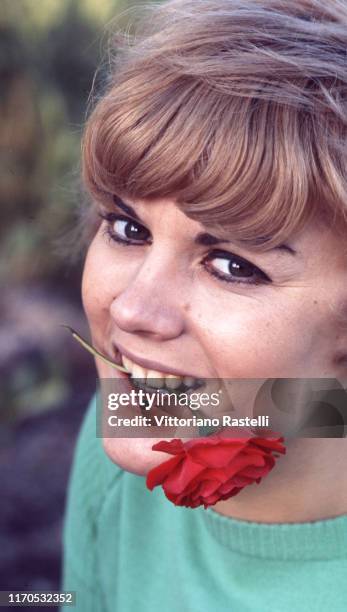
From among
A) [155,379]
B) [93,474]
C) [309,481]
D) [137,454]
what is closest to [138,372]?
[155,379]

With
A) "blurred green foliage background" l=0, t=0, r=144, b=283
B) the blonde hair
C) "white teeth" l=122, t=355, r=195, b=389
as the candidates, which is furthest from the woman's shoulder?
"blurred green foliage background" l=0, t=0, r=144, b=283

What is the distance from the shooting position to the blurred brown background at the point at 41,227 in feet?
12.4

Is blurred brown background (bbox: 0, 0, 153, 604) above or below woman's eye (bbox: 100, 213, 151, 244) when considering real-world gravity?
above

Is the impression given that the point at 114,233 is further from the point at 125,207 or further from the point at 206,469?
the point at 206,469

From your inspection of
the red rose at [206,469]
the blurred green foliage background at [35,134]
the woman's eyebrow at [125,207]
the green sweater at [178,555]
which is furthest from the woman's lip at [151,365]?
the blurred green foliage background at [35,134]

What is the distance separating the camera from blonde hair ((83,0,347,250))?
1392mm

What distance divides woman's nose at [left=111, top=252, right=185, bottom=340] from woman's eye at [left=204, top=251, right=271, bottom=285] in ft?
0.24

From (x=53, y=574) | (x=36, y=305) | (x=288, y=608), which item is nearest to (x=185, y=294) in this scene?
(x=288, y=608)

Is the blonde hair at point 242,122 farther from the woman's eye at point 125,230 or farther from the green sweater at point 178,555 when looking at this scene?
the green sweater at point 178,555

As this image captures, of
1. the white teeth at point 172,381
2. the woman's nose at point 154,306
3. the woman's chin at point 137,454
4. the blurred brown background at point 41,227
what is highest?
the blurred brown background at point 41,227

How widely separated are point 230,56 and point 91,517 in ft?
3.86

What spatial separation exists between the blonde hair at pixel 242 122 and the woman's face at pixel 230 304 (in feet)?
0.14

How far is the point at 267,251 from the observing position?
56.4 inches

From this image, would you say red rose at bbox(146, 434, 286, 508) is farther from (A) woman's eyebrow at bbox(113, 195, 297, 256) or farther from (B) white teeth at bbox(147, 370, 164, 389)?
(A) woman's eyebrow at bbox(113, 195, 297, 256)
